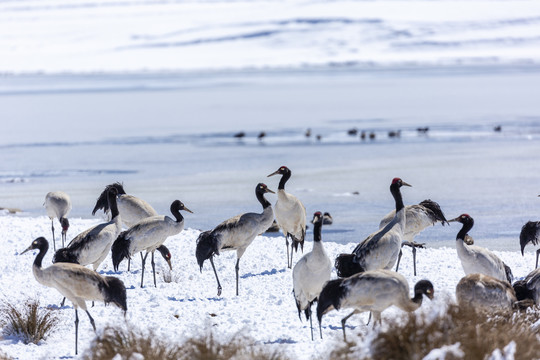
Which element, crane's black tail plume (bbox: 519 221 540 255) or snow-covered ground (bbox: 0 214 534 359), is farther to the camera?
crane's black tail plume (bbox: 519 221 540 255)

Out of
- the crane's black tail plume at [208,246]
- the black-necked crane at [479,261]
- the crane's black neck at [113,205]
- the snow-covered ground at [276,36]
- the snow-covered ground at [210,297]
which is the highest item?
the snow-covered ground at [276,36]

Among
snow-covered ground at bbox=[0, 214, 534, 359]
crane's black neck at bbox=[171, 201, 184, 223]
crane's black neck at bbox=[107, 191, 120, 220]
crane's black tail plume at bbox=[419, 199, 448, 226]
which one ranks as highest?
crane's black neck at bbox=[107, 191, 120, 220]

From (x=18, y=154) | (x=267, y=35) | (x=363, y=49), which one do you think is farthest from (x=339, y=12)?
(x=18, y=154)

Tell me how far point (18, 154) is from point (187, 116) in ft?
45.5

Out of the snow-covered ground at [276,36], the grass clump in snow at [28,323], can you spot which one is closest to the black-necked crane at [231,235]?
the grass clump in snow at [28,323]

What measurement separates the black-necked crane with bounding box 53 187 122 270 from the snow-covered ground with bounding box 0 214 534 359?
22.2 inches

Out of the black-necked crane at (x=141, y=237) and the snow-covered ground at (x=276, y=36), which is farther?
the snow-covered ground at (x=276, y=36)

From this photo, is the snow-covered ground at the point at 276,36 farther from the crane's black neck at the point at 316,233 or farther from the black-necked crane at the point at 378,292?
the black-necked crane at the point at 378,292

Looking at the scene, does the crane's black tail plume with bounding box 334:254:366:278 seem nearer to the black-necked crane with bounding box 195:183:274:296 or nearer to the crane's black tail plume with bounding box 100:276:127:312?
the black-necked crane with bounding box 195:183:274:296

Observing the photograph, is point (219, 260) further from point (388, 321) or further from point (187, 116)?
point (187, 116)

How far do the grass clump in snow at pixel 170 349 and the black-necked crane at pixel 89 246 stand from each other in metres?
3.22

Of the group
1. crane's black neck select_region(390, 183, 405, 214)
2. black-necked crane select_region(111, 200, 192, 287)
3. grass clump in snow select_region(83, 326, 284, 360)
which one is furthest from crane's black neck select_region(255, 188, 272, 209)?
grass clump in snow select_region(83, 326, 284, 360)

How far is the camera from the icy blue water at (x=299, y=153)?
16438mm

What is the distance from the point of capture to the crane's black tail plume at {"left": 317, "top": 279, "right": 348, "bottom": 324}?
7176 millimetres
